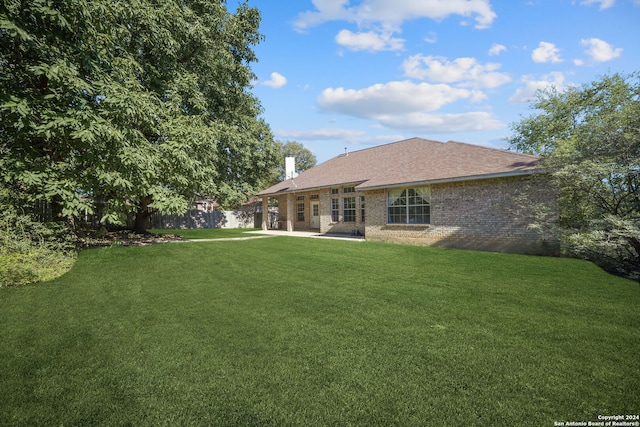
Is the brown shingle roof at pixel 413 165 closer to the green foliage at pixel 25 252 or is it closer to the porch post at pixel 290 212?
the porch post at pixel 290 212

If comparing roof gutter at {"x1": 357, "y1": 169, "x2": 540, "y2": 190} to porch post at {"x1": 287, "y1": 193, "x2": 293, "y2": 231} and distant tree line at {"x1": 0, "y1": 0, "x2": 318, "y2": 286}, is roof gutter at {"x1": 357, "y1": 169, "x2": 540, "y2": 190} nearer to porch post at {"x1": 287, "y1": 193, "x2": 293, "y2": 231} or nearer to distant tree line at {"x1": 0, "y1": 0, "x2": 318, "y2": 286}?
distant tree line at {"x1": 0, "y1": 0, "x2": 318, "y2": 286}

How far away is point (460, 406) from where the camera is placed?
106 inches

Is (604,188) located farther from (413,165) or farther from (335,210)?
(335,210)

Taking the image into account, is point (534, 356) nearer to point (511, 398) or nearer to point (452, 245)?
point (511, 398)

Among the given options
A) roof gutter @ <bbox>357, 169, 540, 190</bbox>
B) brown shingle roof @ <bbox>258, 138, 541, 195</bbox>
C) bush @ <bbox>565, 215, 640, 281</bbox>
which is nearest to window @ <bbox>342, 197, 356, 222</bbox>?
brown shingle roof @ <bbox>258, 138, 541, 195</bbox>

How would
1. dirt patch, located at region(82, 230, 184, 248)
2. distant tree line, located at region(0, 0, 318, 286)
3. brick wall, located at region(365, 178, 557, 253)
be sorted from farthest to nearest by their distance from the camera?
1. dirt patch, located at region(82, 230, 184, 248)
2. brick wall, located at region(365, 178, 557, 253)
3. distant tree line, located at region(0, 0, 318, 286)

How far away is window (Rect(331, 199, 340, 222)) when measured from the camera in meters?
20.8

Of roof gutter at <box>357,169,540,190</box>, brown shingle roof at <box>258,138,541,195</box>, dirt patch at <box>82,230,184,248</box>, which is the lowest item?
dirt patch at <box>82,230,184,248</box>

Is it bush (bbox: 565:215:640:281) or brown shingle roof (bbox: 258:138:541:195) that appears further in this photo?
brown shingle roof (bbox: 258:138:541:195)

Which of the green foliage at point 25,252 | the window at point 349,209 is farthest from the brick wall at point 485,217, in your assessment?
the green foliage at point 25,252

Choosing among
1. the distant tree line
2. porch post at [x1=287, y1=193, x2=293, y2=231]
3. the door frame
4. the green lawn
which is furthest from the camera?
the door frame

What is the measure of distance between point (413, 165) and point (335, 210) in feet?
21.2

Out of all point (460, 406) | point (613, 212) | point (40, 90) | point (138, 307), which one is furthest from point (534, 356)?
point (40, 90)

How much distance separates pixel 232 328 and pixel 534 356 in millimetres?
3734
